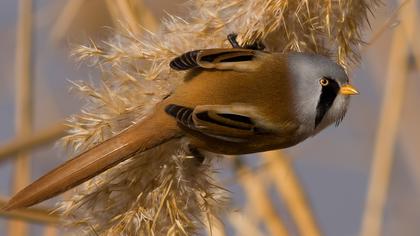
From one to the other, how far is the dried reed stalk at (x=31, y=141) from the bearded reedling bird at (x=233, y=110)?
0.46 m

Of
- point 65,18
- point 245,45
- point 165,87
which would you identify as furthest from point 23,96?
point 245,45

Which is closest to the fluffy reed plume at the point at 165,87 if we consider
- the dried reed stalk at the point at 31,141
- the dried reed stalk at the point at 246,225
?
the dried reed stalk at the point at 31,141

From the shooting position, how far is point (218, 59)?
4.80ft

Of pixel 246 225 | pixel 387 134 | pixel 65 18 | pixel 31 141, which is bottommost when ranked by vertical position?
pixel 246 225

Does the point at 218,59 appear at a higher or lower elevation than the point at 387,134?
higher

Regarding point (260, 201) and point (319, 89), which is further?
point (260, 201)

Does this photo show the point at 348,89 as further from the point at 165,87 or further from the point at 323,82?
the point at 165,87

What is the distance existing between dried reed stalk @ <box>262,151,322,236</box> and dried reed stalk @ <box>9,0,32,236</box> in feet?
1.89

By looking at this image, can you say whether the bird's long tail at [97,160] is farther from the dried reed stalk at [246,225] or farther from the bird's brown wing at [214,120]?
the dried reed stalk at [246,225]

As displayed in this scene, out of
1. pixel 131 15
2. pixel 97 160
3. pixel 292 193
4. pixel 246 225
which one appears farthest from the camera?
pixel 246 225

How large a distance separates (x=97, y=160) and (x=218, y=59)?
28cm

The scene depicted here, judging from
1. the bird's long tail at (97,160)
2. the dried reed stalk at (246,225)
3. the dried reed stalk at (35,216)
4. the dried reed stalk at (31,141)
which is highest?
the dried reed stalk at (31,141)

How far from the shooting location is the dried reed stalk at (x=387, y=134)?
6.32ft

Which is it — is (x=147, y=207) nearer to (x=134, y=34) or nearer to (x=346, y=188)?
(x=134, y=34)
